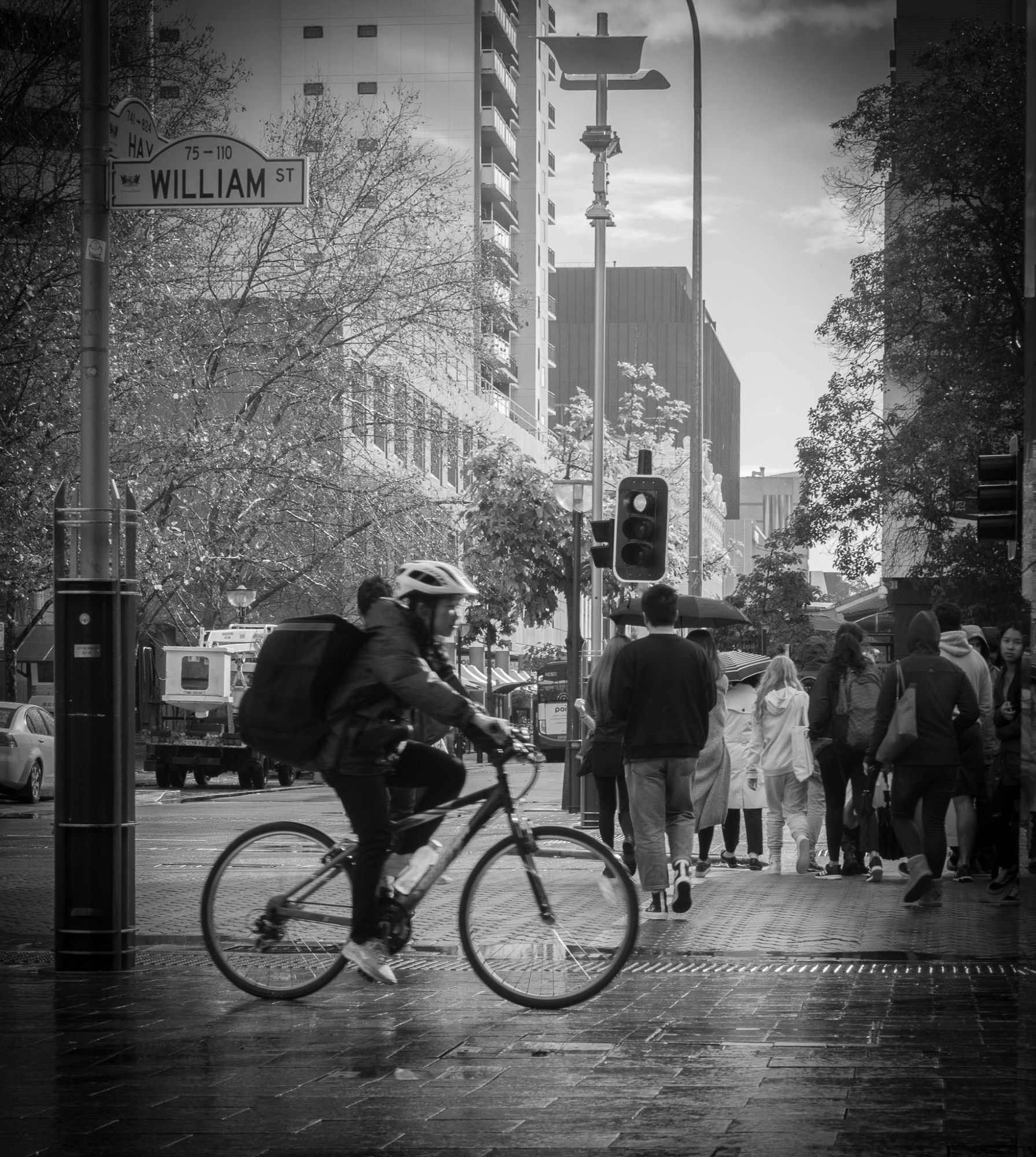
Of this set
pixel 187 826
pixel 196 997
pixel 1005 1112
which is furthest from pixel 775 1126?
pixel 187 826

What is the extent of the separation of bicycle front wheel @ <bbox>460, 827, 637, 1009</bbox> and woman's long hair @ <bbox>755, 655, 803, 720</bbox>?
21.6 feet

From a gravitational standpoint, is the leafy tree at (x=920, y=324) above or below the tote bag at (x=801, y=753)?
above

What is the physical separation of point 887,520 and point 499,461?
7688 mm

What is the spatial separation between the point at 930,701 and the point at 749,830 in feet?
11.8

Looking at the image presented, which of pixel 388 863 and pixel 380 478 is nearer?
pixel 388 863

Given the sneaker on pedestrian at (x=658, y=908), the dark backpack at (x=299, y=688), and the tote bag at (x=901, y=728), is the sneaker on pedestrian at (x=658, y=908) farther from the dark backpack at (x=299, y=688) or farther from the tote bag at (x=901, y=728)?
the dark backpack at (x=299, y=688)

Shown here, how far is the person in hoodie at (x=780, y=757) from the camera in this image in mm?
13766

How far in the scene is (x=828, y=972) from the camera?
864 centimetres

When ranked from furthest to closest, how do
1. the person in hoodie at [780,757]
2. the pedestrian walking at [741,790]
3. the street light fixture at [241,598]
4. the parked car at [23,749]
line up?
the street light fixture at [241,598] → the parked car at [23,749] → the pedestrian walking at [741,790] → the person in hoodie at [780,757]

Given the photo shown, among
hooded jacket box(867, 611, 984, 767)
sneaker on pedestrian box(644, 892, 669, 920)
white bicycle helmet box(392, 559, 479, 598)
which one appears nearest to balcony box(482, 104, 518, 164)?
hooded jacket box(867, 611, 984, 767)

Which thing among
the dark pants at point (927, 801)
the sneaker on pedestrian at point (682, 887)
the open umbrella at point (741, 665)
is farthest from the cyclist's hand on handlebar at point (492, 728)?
the open umbrella at point (741, 665)

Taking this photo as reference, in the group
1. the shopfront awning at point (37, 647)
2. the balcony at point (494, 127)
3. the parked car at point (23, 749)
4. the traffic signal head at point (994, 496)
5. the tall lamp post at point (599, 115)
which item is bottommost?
the parked car at point (23, 749)

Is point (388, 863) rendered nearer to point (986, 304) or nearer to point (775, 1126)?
point (775, 1126)

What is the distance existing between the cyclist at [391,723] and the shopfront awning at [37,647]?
35775mm
